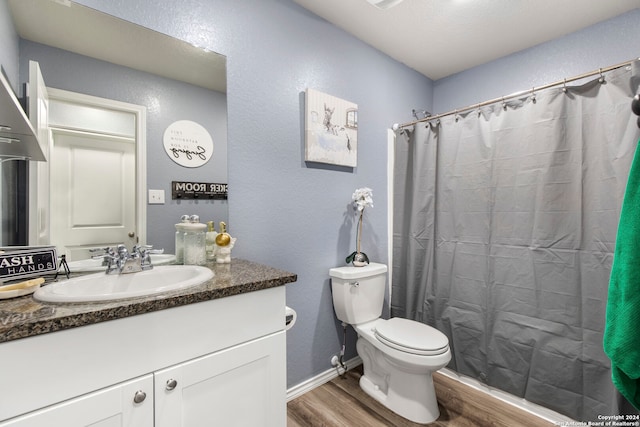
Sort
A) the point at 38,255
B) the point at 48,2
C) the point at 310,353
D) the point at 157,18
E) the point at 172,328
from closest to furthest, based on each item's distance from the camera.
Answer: the point at 172,328 → the point at 38,255 → the point at 48,2 → the point at 157,18 → the point at 310,353

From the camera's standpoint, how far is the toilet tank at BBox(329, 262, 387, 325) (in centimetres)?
179

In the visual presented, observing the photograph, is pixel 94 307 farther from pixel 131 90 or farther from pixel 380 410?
pixel 380 410

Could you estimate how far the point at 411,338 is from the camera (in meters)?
1.57

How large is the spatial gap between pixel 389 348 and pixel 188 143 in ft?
4.86

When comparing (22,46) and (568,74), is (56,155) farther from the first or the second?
(568,74)

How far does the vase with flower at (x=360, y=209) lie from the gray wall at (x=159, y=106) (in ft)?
2.98

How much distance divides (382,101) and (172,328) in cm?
203

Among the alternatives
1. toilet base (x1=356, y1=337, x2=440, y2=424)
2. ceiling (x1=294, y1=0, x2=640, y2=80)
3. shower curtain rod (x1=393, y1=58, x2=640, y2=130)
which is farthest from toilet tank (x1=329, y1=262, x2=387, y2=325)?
ceiling (x1=294, y1=0, x2=640, y2=80)

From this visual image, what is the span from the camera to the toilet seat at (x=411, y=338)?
4.83 ft

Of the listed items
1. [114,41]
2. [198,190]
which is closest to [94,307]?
[198,190]

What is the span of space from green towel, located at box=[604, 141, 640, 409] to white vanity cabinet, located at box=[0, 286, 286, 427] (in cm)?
119

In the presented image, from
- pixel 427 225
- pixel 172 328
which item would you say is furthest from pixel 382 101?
pixel 172 328

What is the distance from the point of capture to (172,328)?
85 cm

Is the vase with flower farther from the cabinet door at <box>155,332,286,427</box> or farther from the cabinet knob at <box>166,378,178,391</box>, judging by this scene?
the cabinet knob at <box>166,378,178,391</box>
